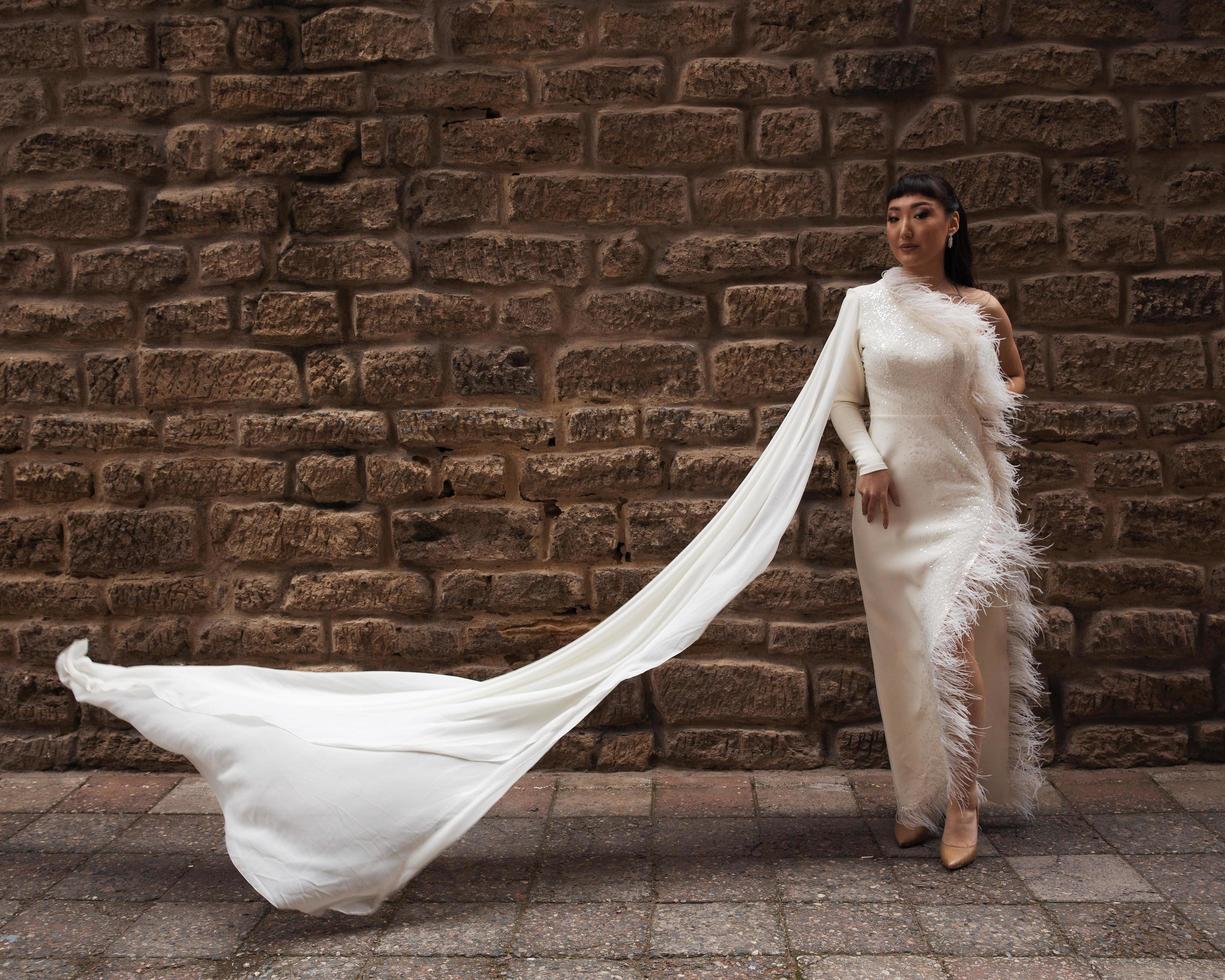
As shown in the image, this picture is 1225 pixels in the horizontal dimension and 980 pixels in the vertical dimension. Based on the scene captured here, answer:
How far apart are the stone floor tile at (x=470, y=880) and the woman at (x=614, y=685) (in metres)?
0.19

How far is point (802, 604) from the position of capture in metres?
3.86

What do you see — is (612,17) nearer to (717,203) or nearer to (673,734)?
(717,203)

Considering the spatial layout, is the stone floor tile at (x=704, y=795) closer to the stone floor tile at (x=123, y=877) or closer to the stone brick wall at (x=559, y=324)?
the stone brick wall at (x=559, y=324)

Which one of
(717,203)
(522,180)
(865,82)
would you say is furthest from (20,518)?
(865,82)

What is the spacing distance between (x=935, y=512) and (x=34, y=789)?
2977mm

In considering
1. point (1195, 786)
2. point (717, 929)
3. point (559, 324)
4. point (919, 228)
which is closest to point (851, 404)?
point (919, 228)

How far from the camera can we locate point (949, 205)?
3.16m

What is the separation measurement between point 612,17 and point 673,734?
2377 mm

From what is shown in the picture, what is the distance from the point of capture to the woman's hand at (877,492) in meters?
3.15

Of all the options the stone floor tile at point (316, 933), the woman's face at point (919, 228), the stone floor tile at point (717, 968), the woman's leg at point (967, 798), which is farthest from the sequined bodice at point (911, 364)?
the stone floor tile at point (316, 933)

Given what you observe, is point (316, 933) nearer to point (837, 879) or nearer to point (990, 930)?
point (837, 879)

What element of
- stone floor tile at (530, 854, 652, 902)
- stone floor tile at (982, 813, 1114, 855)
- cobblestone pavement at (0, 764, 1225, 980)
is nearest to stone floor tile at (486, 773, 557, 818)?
cobblestone pavement at (0, 764, 1225, 980)

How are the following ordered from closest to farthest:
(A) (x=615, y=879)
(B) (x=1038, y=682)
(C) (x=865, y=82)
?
(A) (x=615, y=879), (B) (x=1038, y=682), (C) (x=865, y=82)

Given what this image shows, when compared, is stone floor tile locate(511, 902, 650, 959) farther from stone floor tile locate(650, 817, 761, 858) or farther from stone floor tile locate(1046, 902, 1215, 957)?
stone floor tile locate(1046, 902, 1215, 957)
